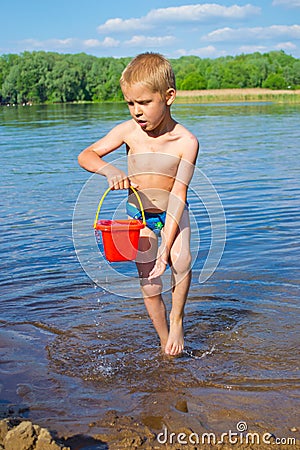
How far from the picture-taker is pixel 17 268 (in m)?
6.75

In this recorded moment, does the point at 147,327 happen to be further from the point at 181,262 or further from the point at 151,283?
the point at 181,262

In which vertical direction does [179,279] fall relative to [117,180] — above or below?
below

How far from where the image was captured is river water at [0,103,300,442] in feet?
12.0

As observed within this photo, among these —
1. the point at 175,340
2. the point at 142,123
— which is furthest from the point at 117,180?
the point at 175,340

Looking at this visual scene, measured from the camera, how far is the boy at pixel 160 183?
410cm

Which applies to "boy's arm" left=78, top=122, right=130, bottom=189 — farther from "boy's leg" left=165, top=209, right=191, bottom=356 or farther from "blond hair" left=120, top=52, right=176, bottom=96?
"boy's leg" left=165, top=209, right=191, bottom=356

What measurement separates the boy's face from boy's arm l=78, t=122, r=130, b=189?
0.92 ft

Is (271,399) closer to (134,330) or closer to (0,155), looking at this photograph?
(134,330)

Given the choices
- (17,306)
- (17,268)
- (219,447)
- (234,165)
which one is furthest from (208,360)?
(234,165)

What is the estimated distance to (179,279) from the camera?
438 centimetres

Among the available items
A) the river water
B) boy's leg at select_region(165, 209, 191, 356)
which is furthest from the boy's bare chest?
boy's leg at select_region(165, 209, 191, 356)

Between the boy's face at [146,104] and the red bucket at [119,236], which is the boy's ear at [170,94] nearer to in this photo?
the boy's face at [146,104]

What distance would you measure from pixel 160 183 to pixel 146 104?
623 millimetres

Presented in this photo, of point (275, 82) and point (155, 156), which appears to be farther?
point (275, 82)
